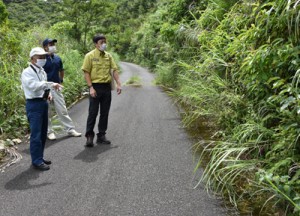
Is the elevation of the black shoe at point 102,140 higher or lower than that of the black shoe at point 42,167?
lower

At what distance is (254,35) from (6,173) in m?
4.04

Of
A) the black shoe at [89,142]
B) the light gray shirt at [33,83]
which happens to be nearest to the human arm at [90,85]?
the black shoe at [89,142]

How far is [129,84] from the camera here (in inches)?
639

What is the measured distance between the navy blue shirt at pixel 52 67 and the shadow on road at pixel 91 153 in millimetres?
1679

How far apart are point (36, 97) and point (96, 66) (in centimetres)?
142

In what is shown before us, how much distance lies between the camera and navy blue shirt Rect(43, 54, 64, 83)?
6227 mm

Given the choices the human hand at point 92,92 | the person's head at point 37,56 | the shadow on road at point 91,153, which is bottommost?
the shadow on road at point 91,153

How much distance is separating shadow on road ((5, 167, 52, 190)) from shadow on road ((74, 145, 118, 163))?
80cm

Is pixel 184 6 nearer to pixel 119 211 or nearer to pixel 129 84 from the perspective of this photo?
pixel 129 84

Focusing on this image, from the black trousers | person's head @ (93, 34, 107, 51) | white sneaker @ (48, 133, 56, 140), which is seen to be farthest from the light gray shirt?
white sneaker @ (48, 133, 56, 140)

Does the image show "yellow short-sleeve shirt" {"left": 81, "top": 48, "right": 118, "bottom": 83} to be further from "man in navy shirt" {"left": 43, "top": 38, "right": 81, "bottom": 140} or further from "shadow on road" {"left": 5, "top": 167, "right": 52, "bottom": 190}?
"shadow on road" {"left": 5, "top": 167, "right": 52, "bottom": 190}

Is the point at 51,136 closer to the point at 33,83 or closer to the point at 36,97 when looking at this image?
the point at 36,97

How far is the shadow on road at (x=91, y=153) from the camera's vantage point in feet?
17.1

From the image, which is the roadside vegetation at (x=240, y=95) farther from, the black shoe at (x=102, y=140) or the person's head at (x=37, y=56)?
the person's head at (x=37, y=56)
